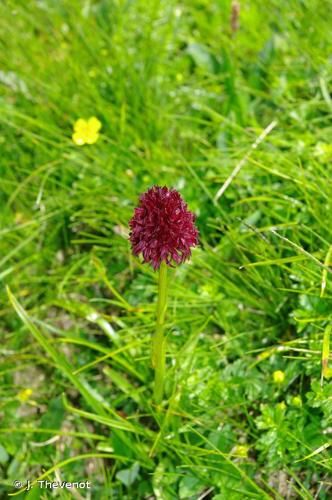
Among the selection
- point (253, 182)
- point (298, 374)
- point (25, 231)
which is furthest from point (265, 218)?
point (25, 231)

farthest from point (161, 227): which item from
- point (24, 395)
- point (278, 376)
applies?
point (24, 395)

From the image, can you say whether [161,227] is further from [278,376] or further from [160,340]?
[278,376]

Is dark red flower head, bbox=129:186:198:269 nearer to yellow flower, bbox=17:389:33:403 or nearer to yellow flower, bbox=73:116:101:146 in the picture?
yellow flower, bbox=17:389:33:403

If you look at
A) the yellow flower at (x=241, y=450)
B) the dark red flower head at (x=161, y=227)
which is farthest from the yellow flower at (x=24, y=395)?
the dark red flower head at (x=161, y=227)

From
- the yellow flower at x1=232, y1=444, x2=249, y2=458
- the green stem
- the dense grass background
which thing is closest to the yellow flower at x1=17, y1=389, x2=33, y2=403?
the dense grass background

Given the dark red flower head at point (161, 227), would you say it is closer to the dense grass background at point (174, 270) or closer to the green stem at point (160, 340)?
the green stem at point (160, 340)

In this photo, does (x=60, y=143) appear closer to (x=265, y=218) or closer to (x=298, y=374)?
(x=265, y=218)
